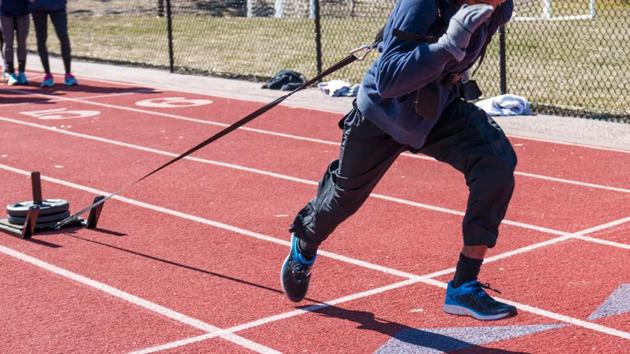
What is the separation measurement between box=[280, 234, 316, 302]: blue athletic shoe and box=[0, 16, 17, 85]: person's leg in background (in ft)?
35.8

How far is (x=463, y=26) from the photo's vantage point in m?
4.19

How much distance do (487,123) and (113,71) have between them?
13360 mm

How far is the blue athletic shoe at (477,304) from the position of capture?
498cm

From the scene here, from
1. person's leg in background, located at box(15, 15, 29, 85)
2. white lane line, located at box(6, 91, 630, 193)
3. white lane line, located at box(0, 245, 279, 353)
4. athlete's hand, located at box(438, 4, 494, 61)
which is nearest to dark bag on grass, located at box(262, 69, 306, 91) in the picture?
white lane line, located at box(6, 91, 630, 193)

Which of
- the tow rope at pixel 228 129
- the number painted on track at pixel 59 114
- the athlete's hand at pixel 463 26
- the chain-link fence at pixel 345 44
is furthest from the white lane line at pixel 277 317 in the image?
the number painted on track at pixel 59 114

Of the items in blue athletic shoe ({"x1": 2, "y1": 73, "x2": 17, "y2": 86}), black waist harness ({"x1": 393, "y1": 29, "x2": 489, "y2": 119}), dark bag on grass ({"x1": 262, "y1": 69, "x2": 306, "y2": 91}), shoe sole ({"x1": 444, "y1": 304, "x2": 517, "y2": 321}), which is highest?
black waist harness ({"x1": 393, "y1": 29, "x2": 489, "y2": 119})

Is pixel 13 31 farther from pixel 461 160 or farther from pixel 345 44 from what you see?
pixel 461 160

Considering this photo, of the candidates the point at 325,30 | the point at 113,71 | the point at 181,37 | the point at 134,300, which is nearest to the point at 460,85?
the point at 134,300

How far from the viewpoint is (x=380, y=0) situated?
18.3 m

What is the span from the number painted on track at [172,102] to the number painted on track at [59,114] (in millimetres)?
795

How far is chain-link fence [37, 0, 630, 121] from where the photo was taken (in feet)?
45.5

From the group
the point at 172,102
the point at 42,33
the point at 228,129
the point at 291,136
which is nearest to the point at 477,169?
the point at 228,129

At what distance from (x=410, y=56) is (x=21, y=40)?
12091 millimetres

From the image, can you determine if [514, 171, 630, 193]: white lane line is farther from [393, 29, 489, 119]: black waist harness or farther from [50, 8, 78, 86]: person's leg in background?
[50, 8, 78, 86]: person's leg in background
